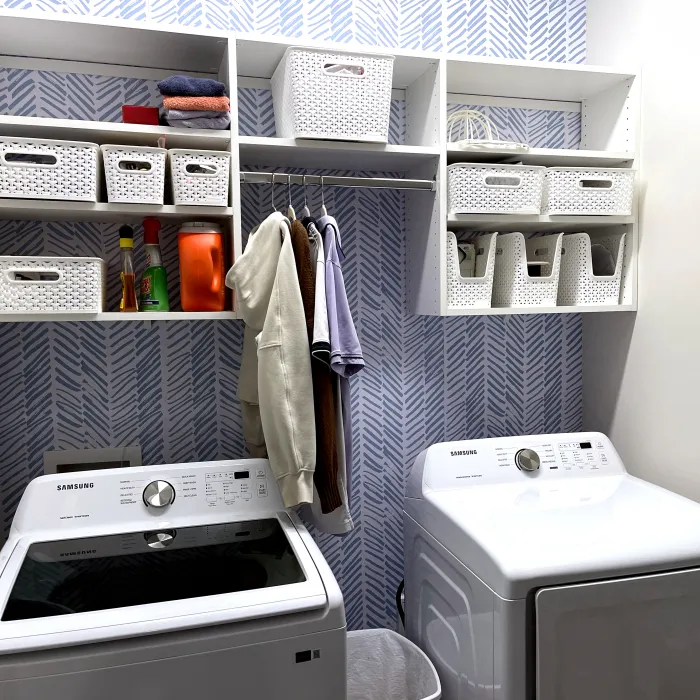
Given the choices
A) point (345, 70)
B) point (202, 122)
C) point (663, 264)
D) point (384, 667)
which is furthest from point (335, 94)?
point (384, 667)

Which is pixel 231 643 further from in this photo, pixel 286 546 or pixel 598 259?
pixel 598 259

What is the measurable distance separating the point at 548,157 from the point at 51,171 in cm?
145

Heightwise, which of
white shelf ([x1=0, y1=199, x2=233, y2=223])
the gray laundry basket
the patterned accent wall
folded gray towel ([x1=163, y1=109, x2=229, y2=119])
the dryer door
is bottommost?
the gray laundry basket

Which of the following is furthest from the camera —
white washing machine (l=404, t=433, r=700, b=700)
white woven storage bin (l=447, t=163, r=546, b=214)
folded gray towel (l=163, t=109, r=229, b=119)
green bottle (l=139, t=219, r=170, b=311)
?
white woven storage bin (l=447, t=163, r=546, b=214)

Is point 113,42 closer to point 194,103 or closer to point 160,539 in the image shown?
point 194,103

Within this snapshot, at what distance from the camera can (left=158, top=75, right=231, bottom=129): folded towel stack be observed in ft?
5.89

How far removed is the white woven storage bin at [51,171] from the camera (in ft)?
5.58

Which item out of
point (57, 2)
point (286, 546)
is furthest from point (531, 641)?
point (57, 2)

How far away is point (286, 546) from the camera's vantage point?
1707mm

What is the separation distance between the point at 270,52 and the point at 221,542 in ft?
4.53

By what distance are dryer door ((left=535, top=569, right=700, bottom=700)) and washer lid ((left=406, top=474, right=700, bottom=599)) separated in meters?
0.04

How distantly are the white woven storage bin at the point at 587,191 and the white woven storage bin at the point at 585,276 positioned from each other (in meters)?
0.10

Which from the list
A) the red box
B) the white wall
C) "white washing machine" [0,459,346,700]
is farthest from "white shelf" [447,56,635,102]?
"white washing machine" [0,459,346,700]

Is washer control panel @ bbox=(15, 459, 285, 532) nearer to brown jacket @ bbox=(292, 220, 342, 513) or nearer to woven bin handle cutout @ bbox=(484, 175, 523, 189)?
brown jacket @ bbox=(292, 220, 342, 513)
